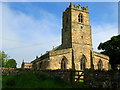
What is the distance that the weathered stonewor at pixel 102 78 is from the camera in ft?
43.4

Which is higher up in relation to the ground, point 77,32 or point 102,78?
point 77,32

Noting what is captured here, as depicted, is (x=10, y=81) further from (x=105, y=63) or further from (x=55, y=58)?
(x=105, y=63)

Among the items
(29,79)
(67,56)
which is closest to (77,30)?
(67,56)

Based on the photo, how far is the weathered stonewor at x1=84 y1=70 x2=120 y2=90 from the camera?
43.4 feet

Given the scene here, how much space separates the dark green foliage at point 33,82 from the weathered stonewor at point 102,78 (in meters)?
2.02

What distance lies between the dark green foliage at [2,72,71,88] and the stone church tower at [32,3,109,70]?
14221 mm

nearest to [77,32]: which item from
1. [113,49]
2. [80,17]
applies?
[80,17]

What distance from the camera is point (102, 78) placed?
1372 cm

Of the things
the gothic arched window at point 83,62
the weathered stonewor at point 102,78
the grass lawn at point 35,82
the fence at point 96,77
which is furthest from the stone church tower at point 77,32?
the grass lawn at point 35,82

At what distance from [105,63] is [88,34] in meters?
7.09

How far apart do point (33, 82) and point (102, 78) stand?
5.72 m

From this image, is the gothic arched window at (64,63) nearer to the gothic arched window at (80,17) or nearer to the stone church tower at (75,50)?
the stone church tower at (75,50)

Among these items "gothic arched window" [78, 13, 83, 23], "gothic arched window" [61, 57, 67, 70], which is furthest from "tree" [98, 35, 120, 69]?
"gothic arched window" [61, 57, 67, 70]

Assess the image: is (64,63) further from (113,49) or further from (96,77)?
(113,49)
